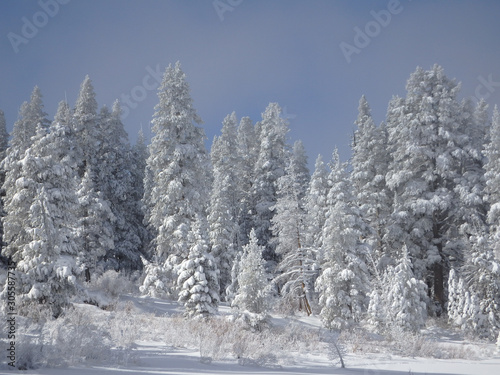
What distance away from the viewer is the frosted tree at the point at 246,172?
36875 mm

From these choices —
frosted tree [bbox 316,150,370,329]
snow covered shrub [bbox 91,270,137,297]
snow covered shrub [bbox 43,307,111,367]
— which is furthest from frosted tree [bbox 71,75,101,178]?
snow covered shrub [bbox 43,307,111,367]

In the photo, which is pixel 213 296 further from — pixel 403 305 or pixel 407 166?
pixel 407 166

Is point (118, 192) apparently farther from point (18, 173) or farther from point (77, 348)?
point (77, 348)

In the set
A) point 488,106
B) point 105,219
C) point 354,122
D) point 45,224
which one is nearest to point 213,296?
point 45,224

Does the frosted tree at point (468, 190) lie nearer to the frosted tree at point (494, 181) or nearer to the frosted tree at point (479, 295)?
the frosted tree at point (494, 181)

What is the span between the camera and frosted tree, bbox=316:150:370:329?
20.0 meters

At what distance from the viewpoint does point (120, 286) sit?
70.1 ft

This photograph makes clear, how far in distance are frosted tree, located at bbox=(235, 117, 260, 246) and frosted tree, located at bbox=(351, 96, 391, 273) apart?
1029cm

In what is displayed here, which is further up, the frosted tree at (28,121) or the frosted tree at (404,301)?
the frosted tree at (28,121)

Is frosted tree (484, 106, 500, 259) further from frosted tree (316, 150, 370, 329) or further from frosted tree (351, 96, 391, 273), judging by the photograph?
frosted tree (316, 150, 370, 329)

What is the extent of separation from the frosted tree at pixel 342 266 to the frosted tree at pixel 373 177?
628 cm

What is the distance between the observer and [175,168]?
966 inches

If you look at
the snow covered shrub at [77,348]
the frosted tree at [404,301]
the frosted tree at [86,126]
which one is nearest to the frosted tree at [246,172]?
the frosted tree at [86,126]

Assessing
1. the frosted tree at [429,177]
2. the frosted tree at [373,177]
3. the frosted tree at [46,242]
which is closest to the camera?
the frosted tree at [46,242]
